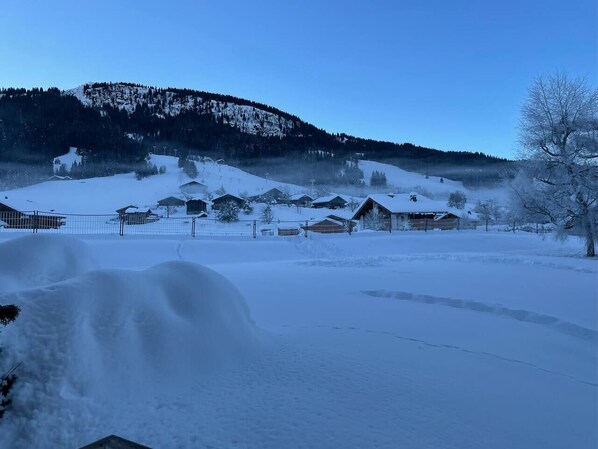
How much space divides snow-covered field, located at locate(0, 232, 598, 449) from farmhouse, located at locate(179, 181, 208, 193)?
78.5 m

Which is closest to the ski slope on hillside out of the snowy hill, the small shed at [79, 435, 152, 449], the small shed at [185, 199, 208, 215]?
the small shed at [185, 199, 208, 215]

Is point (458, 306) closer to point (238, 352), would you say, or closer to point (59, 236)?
point (238, 352)

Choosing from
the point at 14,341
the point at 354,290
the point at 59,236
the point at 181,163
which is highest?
the point at 181,163

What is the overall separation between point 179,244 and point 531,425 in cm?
1497

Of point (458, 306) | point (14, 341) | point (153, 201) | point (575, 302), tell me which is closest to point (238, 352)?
point (14, 341)

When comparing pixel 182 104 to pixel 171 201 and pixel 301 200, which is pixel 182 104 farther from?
pixel 171 201

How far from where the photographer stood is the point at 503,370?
3357 mm

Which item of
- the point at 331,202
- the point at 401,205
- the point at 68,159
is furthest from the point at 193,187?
the point at 401,205

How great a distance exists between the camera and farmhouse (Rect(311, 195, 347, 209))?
77.5m

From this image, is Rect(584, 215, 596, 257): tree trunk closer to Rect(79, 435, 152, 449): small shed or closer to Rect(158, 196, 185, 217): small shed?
Rect(79, 435, 152, 449): small shed

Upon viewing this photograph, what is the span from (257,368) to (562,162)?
18598 mm

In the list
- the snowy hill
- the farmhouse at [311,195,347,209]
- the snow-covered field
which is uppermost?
the snowy hill

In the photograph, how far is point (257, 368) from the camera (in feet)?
9.84

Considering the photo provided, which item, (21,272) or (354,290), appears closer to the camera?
(21,272)
